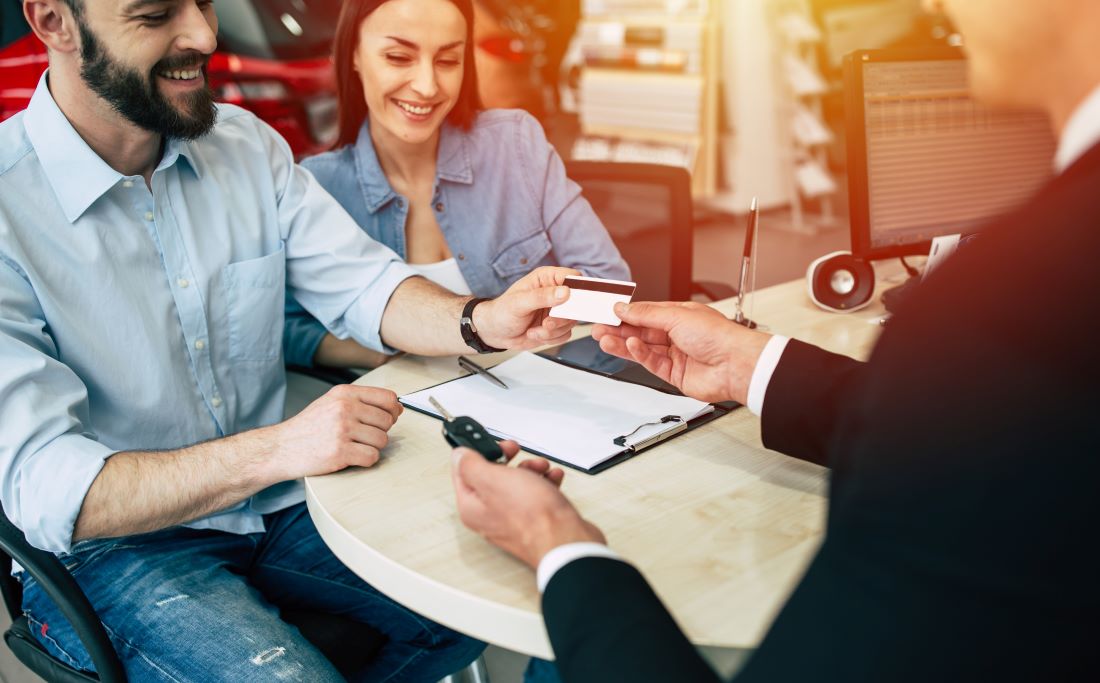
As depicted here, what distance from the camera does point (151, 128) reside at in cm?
141

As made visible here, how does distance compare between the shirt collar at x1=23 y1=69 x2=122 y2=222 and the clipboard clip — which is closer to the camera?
the clipboard clip

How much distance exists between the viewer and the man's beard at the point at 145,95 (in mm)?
1336

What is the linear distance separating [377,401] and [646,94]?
15.7 ft

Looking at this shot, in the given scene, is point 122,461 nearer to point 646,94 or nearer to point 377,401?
point 377,401

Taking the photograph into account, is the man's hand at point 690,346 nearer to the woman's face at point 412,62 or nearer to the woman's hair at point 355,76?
the woman's face at point 412,62

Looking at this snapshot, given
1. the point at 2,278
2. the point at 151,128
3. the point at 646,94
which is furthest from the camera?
the point at 646,94

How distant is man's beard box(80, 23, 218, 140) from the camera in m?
1.34

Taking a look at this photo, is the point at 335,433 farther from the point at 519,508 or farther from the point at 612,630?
the point at 612,630

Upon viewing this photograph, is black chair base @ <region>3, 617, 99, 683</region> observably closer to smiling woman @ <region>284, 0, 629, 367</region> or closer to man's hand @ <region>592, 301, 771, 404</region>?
man's hand @ <region>592, 301, 771, 404</region>

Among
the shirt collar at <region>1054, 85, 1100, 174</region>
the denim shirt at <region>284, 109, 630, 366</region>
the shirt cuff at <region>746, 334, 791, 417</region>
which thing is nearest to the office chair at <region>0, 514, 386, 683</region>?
the shirt cuff at <region>746, 334, 791, 417</region>

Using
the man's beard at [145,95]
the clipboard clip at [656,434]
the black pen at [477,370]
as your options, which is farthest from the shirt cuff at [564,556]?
the man's beard at [145,95]

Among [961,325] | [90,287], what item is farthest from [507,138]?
[961,325]

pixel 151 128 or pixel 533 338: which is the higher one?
pixel 151 128

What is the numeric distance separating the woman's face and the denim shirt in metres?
0.11
